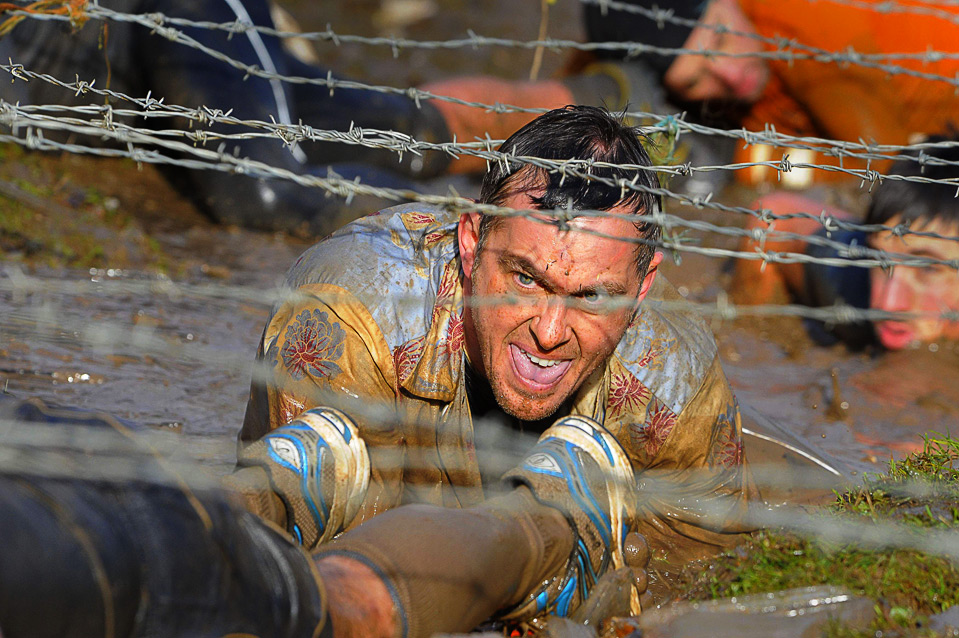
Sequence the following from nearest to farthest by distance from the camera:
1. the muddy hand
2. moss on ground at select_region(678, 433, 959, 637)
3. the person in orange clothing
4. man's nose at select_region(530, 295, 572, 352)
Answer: moss on ground at select_region(678, 433, 959, 637) → man's nose at select_region(530, 295, 572, 352) → the muddy hand → the person in orange clothing

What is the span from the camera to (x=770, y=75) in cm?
692

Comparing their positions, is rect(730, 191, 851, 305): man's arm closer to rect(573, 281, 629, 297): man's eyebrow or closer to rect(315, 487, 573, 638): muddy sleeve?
rect(573, 281, 629, 297): man's eyebrow

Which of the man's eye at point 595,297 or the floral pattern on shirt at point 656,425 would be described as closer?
the man's eye at point 595,297

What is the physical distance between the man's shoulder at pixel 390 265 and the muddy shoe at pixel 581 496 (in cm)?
51

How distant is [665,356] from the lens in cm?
269

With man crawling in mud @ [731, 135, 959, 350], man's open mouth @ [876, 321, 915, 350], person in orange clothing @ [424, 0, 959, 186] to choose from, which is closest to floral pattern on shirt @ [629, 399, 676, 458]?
man crawling in mud @ [731, 135, 959, 350]

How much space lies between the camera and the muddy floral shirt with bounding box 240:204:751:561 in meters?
2.52

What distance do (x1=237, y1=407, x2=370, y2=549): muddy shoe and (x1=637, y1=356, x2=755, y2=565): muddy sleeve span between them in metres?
0.86

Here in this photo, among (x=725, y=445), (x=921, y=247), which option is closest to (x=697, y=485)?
(x=725, y=445)

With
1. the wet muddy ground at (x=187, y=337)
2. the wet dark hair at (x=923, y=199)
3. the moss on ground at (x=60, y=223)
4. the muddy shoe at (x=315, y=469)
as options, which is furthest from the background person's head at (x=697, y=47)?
the muddy shoe at (x=315, y=469)

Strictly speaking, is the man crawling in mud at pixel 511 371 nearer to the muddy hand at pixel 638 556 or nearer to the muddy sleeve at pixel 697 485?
the muddy sleeve at pixel 697 485

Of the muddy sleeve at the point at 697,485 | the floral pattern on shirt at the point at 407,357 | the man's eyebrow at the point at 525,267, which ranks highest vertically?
the man's eyebrow at the point at 525,267

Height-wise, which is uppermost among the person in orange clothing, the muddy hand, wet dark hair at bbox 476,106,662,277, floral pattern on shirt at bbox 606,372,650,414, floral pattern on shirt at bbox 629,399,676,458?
the person in orange clothing

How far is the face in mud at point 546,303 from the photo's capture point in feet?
7.64
